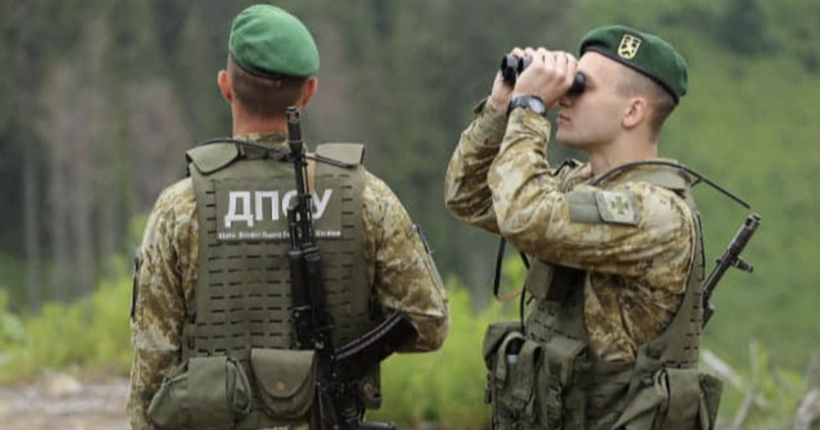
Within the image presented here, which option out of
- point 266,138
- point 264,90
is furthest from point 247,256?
point 264,90

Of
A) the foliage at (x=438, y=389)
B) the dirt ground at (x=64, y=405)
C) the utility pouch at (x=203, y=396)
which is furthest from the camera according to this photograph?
the dirt ground at (x=64, y=405)

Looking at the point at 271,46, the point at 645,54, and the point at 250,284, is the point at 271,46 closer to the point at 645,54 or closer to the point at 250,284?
the point at 250,284

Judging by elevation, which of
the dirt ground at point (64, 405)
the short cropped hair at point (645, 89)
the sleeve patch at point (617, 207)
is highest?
the short cropped hair at point (645, 89)

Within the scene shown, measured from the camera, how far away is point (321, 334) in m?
2.96

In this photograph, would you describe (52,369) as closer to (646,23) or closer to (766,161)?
(766,161)

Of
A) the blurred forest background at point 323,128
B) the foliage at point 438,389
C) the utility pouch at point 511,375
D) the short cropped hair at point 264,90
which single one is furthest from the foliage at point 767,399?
the blurred forest background at point 323,128

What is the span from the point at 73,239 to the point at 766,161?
85.4ft

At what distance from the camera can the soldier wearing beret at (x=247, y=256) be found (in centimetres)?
289

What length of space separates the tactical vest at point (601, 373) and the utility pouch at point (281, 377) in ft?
1.62

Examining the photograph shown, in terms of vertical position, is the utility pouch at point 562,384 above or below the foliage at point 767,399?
above

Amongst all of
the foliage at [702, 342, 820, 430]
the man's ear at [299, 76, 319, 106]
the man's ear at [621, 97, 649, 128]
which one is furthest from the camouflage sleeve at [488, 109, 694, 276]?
the foliage at [702, 342, 820, 430]

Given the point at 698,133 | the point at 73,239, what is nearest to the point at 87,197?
the point at 73,239

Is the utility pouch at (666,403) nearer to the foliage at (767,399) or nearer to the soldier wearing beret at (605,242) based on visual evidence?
the soldier wearing beret at (605,242)

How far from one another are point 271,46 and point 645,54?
864mm
